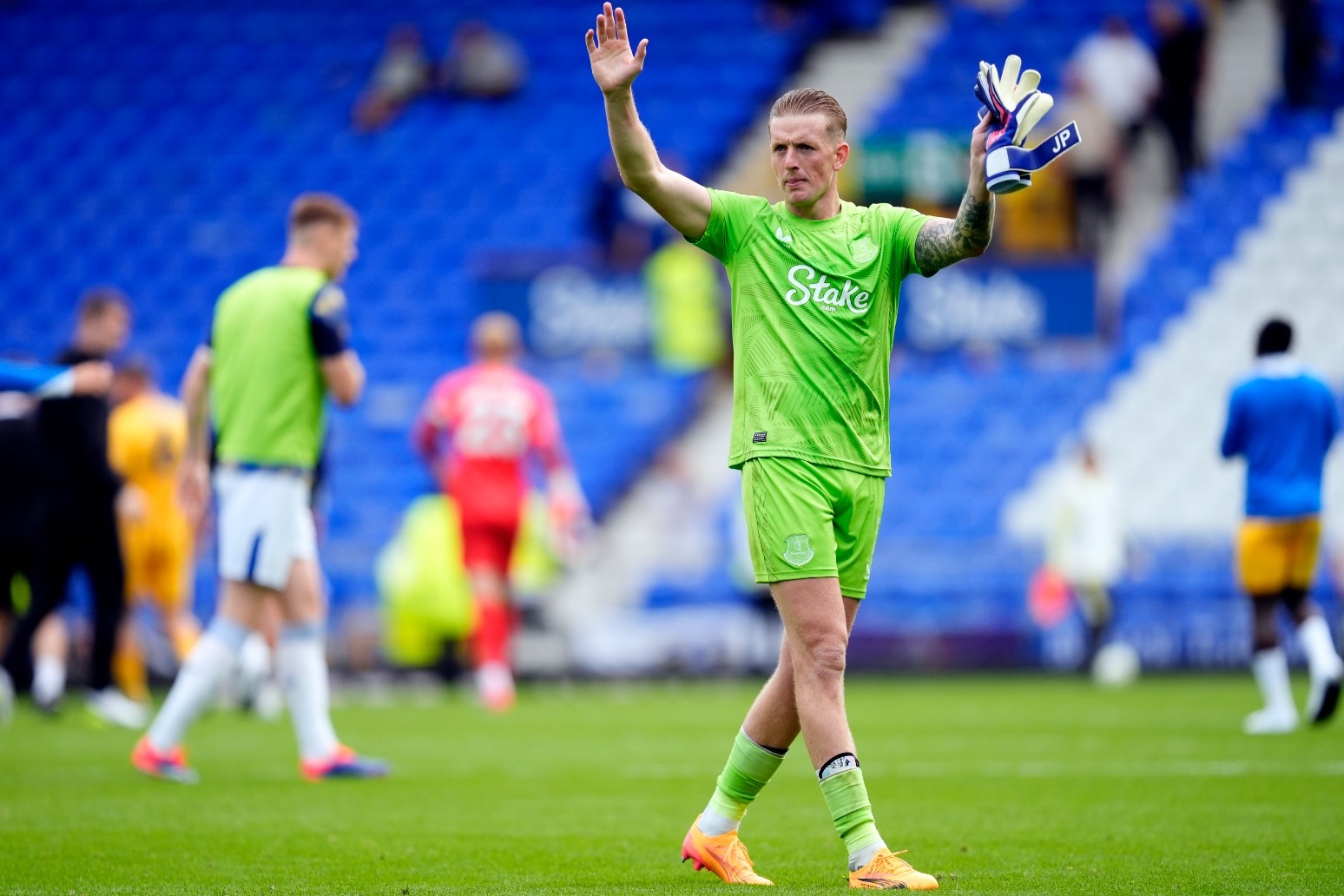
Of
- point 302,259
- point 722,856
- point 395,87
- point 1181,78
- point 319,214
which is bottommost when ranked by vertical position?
point 722,856

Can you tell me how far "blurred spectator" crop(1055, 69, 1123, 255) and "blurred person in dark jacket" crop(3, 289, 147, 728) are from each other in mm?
12429

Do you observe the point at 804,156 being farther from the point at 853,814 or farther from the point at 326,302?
the point at 326,302

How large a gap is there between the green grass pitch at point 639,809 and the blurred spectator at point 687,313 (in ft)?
30.4

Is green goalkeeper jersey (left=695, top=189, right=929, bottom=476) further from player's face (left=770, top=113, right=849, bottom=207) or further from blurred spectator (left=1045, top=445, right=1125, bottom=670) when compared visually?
blurred spectator (left=1045, top=445, right=1125, bottom=670)

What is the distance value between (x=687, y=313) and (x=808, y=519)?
16.5 metres

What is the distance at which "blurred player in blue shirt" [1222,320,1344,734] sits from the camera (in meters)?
11.0

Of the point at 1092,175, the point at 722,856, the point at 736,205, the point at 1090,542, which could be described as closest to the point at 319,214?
the point at 736,205

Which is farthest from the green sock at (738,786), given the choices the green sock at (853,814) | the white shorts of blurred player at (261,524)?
the white shorts of blurred player at (261,524)

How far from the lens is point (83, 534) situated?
40.5 ft

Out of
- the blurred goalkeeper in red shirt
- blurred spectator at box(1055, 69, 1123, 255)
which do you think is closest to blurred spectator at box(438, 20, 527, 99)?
blurred spectator at box(1055, 69, 1123, 255)

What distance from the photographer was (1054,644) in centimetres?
1872

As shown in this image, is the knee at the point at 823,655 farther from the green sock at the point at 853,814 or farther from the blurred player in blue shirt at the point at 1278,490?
the blurred player in blue shirt at the point at 1278,490

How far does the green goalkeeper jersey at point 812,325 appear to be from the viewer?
5.21 meters

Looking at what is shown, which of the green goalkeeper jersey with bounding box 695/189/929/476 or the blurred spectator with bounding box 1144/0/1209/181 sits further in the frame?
the blurred spectator with bounding box 1144/0/1209/181
